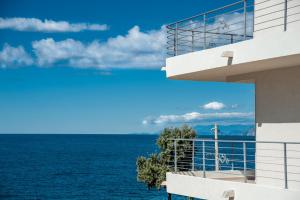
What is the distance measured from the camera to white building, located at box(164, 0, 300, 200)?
997cm

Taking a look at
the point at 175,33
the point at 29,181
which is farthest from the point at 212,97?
the point at 175,33

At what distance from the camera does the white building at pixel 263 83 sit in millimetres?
9969

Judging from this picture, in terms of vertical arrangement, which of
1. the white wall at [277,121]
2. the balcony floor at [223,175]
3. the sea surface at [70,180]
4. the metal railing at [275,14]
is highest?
the metal railing at [275,14]

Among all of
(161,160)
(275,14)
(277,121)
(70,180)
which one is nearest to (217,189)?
(277,121)

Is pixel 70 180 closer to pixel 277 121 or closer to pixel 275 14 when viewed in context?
pixel 277 121

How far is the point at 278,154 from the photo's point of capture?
1096cm

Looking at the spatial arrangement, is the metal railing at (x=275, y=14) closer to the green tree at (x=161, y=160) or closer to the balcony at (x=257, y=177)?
the balcony at (x=257, y=177)

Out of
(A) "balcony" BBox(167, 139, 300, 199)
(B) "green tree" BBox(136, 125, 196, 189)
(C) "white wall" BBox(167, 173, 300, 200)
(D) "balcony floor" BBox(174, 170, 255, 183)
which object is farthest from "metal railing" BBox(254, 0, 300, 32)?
(B) "green tree" BBox(136, 125, 196, 189)

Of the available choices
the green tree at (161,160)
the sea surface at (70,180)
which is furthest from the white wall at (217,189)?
the sea surface at (70,180)

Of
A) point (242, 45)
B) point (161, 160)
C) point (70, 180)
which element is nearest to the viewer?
point (242, 45)

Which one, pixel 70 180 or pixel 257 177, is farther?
pixel 70 180

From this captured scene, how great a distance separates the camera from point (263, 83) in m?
11.5

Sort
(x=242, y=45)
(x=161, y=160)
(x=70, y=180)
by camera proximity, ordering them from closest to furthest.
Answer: (x=242, y=45) → (x=161, y=160) → (x=70, y=180)

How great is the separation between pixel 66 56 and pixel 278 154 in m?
108
